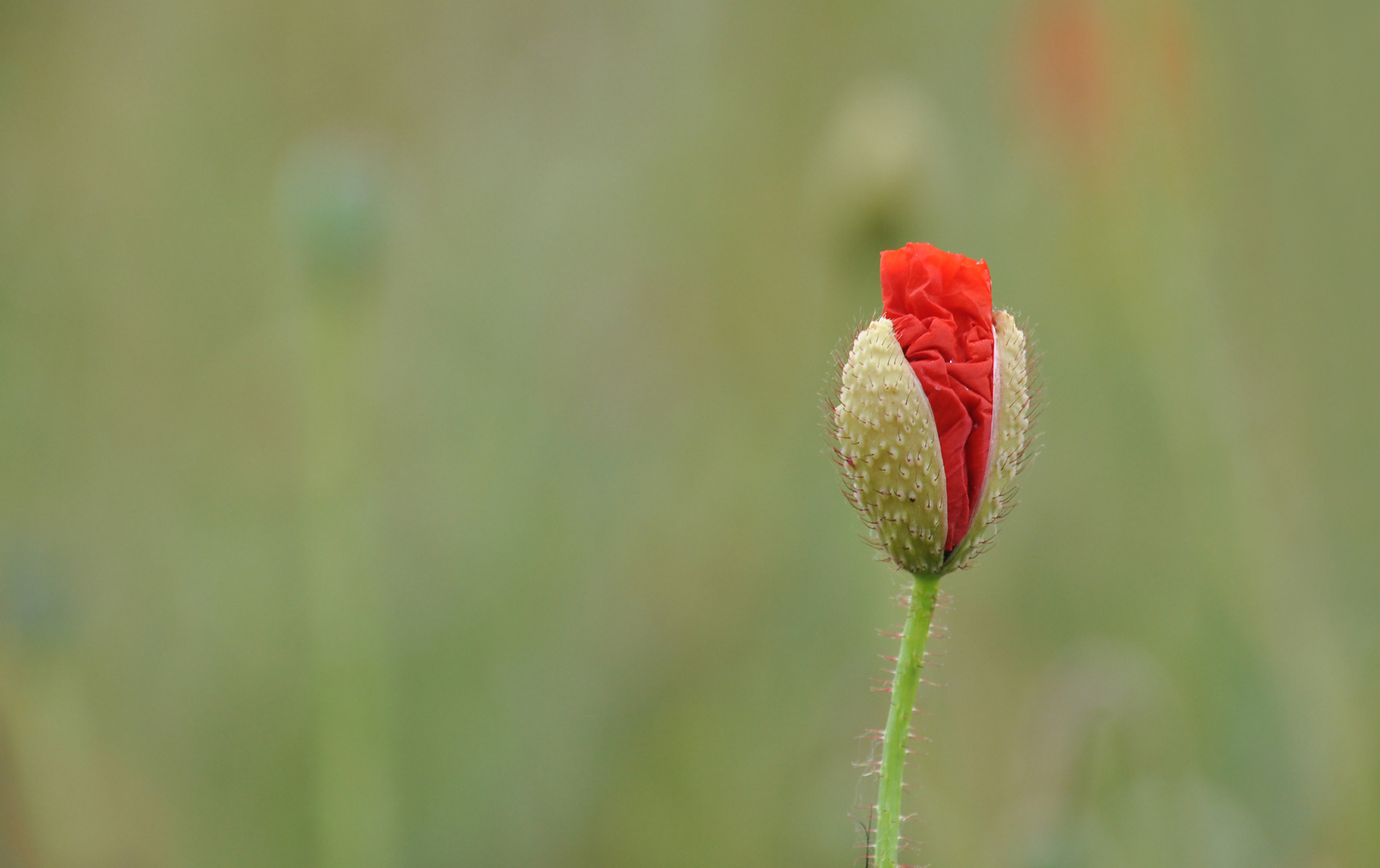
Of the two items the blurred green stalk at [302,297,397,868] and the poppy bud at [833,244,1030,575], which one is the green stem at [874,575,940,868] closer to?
the poppy bud at [833,244,1030,575]

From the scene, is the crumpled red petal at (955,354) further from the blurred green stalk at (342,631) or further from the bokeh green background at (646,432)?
the blurred green stalk at (342,631)

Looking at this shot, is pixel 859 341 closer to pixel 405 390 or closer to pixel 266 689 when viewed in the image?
pixel 266 689

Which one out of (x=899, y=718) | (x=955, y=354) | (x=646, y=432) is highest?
(x=955, y=354)

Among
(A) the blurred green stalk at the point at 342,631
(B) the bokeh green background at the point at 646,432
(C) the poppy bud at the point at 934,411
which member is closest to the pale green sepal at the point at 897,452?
(C) the poppy bud at the point at 934,411

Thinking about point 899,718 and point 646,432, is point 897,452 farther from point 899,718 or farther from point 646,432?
point 646,432

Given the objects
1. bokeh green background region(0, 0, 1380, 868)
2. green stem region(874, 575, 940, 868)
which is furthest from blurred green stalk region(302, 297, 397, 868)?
green stem region(874, 575, 940, 868)

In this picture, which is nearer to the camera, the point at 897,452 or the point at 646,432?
the point at 897,452

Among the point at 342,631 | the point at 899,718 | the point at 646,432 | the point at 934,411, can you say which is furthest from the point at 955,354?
the point at 646,432
